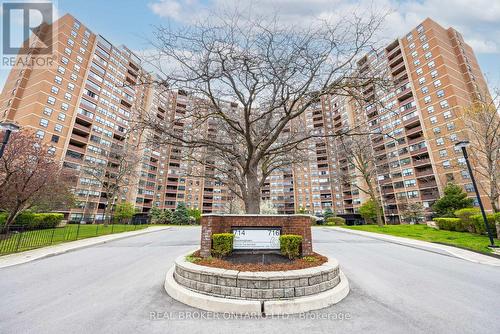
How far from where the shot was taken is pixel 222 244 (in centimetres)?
597

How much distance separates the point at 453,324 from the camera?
11.2 ft

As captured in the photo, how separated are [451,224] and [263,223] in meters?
21.1

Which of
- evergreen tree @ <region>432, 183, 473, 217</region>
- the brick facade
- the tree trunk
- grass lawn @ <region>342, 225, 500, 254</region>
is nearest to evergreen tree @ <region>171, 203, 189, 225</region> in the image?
grass lawn @ <region>342, 225, 500, 254</region>

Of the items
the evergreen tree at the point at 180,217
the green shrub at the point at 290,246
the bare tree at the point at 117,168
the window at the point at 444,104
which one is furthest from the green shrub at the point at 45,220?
the window at the point at 444,104

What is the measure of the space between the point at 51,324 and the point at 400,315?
6.01 metres

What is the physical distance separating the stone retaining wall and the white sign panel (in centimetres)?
175

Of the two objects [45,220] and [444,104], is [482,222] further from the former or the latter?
[444,104]

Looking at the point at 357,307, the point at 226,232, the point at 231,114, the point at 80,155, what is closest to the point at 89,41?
the point at 80,155

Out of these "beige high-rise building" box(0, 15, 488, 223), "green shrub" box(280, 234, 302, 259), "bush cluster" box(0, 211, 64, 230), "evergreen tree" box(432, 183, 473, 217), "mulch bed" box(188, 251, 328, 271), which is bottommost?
"mulch bed" box(188, 251, 328, 271)

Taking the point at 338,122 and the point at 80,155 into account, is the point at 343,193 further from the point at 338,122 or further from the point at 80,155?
the point at 80,155

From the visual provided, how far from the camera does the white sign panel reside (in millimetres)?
6211

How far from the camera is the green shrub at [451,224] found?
16.9 m

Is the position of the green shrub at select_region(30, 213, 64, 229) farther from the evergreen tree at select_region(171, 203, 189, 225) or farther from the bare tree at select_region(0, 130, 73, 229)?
the evergreen tree at select_region(171, 203, 189, 225)

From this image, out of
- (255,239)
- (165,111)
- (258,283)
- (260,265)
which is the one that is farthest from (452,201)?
(165,111)
